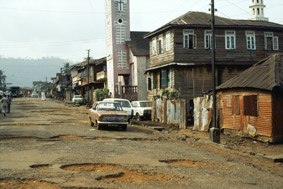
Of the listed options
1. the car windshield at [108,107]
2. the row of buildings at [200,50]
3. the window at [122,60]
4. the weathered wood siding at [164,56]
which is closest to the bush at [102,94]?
the window at [122,60]

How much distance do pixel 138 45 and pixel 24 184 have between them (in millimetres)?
36369

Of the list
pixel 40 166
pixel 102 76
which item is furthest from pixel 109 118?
pixel 102 76

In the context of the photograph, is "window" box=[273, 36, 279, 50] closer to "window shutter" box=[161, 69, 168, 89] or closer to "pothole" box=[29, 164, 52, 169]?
"window shutter" box=[161, 69, 168, 89]

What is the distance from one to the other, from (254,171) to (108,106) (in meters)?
11.3

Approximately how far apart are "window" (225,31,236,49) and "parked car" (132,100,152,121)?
903cm

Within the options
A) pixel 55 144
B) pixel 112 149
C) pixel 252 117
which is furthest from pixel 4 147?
pixel 252 117

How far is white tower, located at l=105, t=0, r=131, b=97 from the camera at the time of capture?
42719mm

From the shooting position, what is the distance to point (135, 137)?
15430mm

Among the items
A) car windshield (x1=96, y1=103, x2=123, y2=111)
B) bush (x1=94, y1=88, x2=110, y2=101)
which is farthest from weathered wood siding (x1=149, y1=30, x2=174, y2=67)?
bush (x1=94, y1=88, x2=110, y2=101)

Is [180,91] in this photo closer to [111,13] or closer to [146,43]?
[146,43]

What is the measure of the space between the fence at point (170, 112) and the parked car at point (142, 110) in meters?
0.82

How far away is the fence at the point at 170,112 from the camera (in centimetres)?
2073

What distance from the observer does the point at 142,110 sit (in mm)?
26609

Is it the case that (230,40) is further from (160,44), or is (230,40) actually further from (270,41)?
(160,44)
